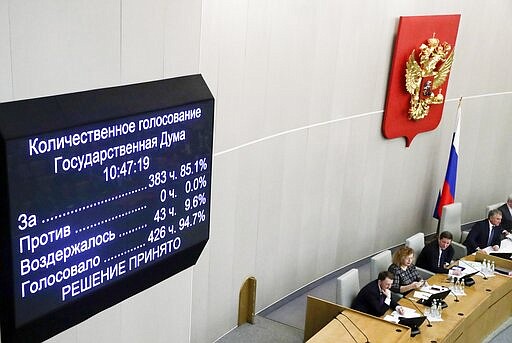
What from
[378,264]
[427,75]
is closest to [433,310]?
[378,264]

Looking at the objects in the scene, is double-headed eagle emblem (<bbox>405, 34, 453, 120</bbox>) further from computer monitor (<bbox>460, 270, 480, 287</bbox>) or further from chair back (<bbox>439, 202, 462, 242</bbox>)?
computer monitor (<bbox>460, 270, 480, 287</bbox>)

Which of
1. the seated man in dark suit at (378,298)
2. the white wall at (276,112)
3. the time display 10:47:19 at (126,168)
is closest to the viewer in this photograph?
the time display 10:47:19 at (126,168)

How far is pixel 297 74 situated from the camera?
830cm

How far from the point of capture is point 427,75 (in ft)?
33.4

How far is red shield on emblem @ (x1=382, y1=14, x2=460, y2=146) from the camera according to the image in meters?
9.70

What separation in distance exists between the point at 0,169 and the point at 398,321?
4.70 meters

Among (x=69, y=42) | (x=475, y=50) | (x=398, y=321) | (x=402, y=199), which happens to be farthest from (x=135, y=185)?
(x=475, y=50)

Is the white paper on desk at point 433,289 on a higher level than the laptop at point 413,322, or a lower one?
lower

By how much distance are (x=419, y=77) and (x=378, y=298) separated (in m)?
3.71

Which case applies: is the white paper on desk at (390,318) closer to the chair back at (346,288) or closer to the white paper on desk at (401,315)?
the white paper on desk at (401,315)

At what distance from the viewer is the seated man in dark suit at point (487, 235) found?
32.0 ft

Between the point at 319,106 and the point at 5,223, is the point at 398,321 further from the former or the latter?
the point at 5,223

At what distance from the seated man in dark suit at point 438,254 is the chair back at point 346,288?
4.79 feet

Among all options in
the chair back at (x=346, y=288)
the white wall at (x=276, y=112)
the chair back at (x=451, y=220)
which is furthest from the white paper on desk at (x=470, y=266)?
the white wall at (x=276, y=112)
